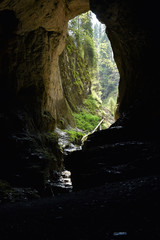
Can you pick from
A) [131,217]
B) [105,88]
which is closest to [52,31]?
[131,217]

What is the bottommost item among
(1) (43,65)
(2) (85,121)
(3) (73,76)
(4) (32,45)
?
(2) (85,121)

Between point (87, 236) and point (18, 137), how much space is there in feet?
24.3

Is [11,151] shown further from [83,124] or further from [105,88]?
[105,88]

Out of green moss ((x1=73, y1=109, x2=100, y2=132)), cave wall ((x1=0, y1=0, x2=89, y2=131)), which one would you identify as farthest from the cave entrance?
cave wall ((x1=0, y1=0, x2=89, y2=131))

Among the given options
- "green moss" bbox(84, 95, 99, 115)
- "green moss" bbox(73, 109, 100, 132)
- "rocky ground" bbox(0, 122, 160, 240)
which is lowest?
"rocky ground" bbox(0, 122, 160, 240)

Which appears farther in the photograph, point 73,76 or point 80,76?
point 80,76

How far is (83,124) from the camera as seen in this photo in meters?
20.5

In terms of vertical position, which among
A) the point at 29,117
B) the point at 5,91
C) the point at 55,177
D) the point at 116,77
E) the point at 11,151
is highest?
the point at 116,77

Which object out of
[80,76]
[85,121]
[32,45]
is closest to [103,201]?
[32,45]

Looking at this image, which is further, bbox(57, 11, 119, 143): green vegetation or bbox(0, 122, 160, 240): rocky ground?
bbox(57, 11, 119, 143): green vegetation

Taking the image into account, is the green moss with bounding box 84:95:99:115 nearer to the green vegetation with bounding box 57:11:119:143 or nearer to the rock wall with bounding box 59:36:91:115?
the green vegetation with bounding box 57:11:119:143

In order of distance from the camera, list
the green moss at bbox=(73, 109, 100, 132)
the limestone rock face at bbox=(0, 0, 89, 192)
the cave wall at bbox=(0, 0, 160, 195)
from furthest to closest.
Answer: the green moss at bbox=(73, 109, 100, 132), the limestone rock face at bbox=(0, 0, 89, 192), the cave wall at bbox=(0, 0, 160, 195)

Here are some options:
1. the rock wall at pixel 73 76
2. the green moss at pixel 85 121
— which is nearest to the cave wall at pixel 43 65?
the green moss at pixel 85 121

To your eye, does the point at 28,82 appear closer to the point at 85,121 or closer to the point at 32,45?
the point at 32,45
